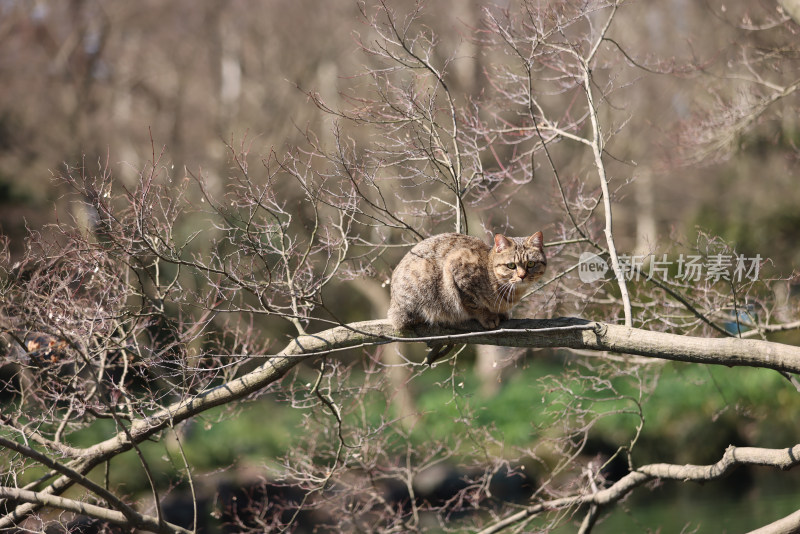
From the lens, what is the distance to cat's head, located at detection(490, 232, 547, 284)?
4.36 m

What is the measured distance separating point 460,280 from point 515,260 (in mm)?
335

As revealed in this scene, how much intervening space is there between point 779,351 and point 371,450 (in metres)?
3.29

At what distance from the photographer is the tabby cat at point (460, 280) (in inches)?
167

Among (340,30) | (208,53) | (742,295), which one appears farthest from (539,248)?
(208,53)

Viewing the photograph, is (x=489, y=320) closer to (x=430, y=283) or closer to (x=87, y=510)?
(x=430, y=283)

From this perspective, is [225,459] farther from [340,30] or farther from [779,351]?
[779,351]

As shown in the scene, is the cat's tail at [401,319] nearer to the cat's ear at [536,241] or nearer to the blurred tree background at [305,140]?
the cat's ear at [536,241]

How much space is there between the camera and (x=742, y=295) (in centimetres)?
602

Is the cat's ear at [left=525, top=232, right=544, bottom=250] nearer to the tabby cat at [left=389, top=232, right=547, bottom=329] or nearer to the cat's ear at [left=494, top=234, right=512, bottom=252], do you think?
the tabby cat at [left=389, top=232, right=547, bottom=329]

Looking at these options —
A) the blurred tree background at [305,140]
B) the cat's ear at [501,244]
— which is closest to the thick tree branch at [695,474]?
the cat's ear at [501,244]
